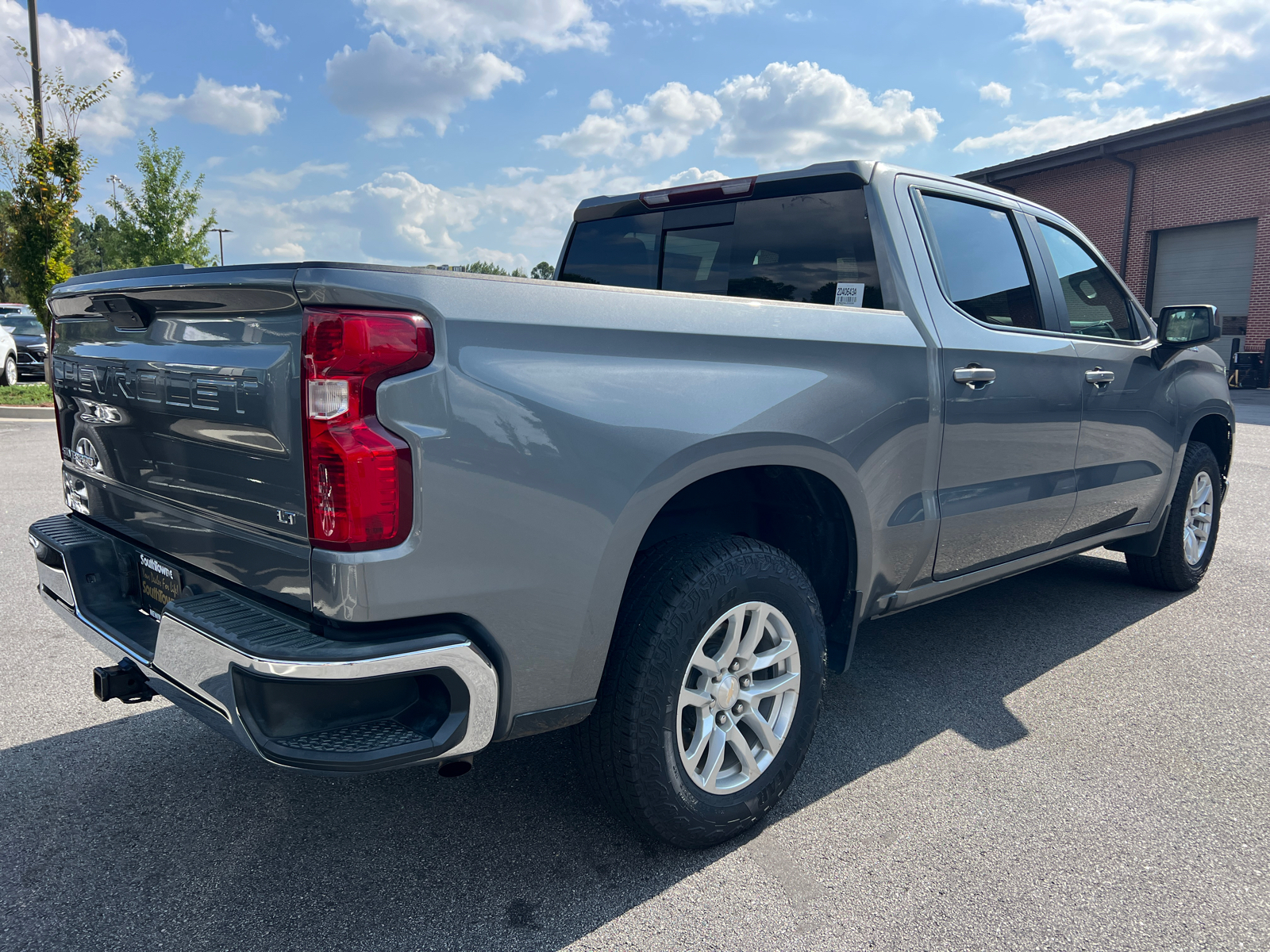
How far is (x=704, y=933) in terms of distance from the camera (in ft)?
6.92

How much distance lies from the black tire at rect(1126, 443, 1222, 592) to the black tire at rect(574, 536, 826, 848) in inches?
130

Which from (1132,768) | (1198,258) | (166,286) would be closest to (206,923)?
(166,286)

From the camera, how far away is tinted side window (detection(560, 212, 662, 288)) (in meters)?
3.65

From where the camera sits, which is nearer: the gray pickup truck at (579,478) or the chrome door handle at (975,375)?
the gray pickup truck at (579,478)

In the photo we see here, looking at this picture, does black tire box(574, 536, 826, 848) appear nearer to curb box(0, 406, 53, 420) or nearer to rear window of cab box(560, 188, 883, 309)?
rear window of cab box(560, 188, 883, 309)

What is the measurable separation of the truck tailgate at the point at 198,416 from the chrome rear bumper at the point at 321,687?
0.41ft

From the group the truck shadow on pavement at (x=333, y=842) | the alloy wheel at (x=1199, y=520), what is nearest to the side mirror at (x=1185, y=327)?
the alloy wheel at (x=1199, y=520)

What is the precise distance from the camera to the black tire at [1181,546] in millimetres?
4711

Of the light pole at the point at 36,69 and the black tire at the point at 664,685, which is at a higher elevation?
the light pole at the point at 36,69

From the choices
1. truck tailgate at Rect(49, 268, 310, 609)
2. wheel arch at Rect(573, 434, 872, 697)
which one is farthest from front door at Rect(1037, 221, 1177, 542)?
truck tailgate at Rect(49, 268, 310, 609)

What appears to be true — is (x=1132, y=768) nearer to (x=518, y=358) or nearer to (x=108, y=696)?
(x=518, y=358)

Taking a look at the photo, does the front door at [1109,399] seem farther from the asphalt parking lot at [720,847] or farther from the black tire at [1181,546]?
the asphalt parking lot at [720,847]

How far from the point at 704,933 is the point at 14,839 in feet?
6.25

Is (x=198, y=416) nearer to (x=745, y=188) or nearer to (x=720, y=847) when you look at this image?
(x=720, y=847)
